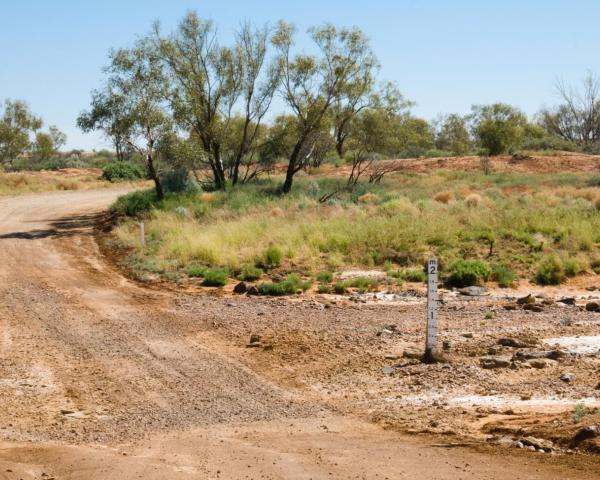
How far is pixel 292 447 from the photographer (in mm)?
7977

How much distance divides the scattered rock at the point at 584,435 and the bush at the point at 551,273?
1130 centimetres

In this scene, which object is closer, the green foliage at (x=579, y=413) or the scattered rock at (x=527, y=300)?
the green foliage at (x=579, y=413)

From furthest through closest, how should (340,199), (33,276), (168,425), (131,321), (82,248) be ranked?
(340,199)
(82,248)
(33,276)
(131,321)
(168,425)

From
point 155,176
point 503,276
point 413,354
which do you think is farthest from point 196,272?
point 155,176

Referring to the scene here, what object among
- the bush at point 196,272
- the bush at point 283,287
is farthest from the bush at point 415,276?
the bush at point 196,272

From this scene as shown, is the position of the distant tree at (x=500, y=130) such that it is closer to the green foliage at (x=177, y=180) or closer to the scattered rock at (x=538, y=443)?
the green foliage at (x=177, y=180)

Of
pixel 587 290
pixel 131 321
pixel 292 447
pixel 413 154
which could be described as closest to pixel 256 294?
pixel 131 321

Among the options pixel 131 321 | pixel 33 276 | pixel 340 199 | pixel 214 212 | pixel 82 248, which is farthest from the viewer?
pixel 340 199

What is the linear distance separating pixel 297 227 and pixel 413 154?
145ft

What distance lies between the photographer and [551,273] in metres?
18.7

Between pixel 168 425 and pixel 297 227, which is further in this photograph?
pixel 297 227

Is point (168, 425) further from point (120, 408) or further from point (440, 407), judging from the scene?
point (440, 407)

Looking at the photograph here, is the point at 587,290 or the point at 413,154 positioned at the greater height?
the point at 413,154

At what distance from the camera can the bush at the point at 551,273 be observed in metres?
18.5
